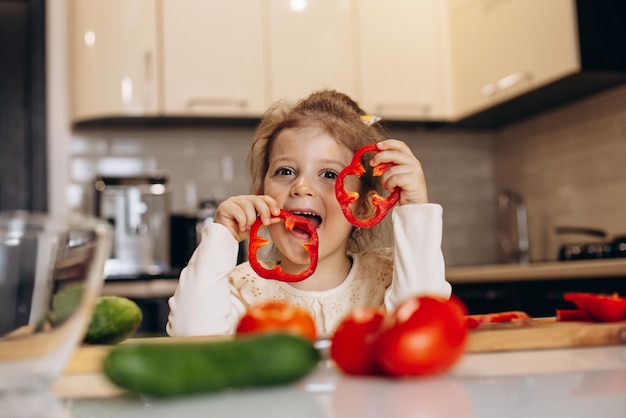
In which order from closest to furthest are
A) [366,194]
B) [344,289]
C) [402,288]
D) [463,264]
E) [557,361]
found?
[557,361], [402,288], [344,289], [366,194], [463,264]

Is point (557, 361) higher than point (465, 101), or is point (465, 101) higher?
point (465, 101)

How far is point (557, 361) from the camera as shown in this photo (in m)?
0.71

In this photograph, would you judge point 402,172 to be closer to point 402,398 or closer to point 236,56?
point 402,398

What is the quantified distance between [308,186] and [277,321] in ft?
2.66

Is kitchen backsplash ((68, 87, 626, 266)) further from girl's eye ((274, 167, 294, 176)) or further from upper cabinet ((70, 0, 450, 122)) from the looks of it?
girl's eye ((274, 167, 294, 176))

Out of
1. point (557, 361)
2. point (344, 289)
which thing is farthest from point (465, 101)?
point (557, 361)

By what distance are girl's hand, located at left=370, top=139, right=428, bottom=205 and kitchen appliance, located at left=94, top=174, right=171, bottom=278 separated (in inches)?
70.3

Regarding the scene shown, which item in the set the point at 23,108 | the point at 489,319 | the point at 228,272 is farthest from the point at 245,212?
the point at 23,108

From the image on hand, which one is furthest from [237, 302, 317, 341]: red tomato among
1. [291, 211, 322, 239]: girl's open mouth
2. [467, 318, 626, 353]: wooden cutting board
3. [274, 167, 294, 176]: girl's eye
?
[274, 167, 294, 176]: girl's eye

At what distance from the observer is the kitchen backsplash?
9.52 feet

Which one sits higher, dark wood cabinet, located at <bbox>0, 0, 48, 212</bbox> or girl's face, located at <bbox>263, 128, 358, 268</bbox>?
dark wood cabinet, located at <bbox>0, 0, 48, 212</bbox>

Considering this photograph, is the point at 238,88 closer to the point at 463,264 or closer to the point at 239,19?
the point at 239,19

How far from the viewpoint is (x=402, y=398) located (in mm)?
524

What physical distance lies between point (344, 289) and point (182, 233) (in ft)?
4.94
